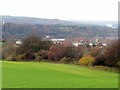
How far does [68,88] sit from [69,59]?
27281 mm

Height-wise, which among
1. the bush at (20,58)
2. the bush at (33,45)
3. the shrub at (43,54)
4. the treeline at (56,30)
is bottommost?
the bush at (20,58)

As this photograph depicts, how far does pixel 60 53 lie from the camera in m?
45.5

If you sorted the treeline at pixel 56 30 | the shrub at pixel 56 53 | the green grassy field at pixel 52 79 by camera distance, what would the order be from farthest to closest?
the treeline at pixel 56 30, the shrub at pixel 56 53, the green grassy field at pixel 52 79

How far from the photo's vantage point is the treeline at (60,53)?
121ft

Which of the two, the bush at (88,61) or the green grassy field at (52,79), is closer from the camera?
the green grassy field at (52,79)

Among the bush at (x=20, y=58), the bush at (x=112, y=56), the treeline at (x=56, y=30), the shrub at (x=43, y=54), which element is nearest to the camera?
the bush at (x=112, y=56)

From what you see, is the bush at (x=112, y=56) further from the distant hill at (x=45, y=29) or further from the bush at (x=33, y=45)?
the distant hill at (x=45, y=29)

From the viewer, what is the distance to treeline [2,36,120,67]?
36938 millimetres

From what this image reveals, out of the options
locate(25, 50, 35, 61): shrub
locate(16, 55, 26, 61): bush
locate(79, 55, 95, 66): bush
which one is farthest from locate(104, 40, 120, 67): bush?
locate(16, 55, 26, 61): bush

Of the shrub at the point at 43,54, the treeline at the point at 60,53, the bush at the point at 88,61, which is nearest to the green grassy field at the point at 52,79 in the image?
the treeline at the point at 60,53

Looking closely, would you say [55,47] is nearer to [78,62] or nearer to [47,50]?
[47,50]

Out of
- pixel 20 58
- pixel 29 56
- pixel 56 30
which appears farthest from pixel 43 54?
pixel 56 30

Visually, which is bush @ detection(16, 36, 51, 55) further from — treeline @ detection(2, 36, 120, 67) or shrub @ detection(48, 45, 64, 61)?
shrub @ detection(48, 45, 64, 61)

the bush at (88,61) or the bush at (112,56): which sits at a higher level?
the bush at (112,56)
